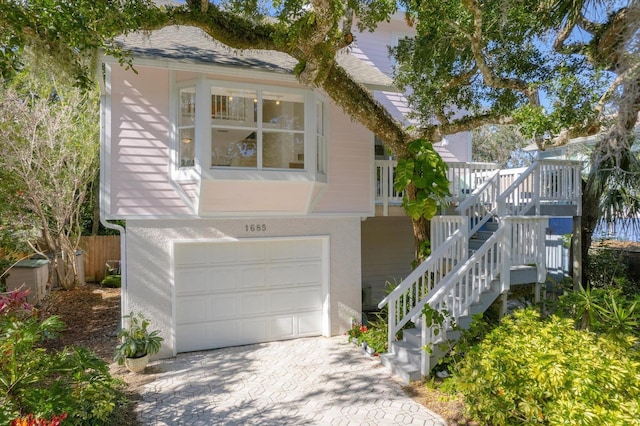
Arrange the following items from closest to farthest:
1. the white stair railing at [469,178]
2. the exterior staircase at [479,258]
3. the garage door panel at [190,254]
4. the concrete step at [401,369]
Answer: the concrete step at [401,369] → the exterior staircase at [479,258] → the garage door panel at [190,254] → the white stair railing at [469,178]

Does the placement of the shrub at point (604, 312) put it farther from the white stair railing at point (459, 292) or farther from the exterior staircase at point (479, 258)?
the white stair railing at point (459, 292)

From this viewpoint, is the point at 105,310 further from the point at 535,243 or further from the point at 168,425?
the point at 535,243

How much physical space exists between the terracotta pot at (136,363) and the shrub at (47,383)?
59.4 inches

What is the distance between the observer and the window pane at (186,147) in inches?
269

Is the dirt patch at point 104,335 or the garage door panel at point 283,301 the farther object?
the garage door panel at point 283,301

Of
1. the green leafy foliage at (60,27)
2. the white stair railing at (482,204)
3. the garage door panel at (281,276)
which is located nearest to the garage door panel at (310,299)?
the garage door panel at (281,276)

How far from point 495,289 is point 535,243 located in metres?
1.15

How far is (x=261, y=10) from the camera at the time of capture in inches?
276

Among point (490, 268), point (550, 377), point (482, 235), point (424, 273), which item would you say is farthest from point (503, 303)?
point (550, 377)

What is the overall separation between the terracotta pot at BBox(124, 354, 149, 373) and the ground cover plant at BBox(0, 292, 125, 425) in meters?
1.43

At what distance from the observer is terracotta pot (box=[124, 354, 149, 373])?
628cm

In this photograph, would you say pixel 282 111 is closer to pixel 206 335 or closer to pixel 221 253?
pixel 221 253

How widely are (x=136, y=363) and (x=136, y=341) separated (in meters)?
0.33

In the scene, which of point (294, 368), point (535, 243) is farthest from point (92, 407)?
point (535, 243)
